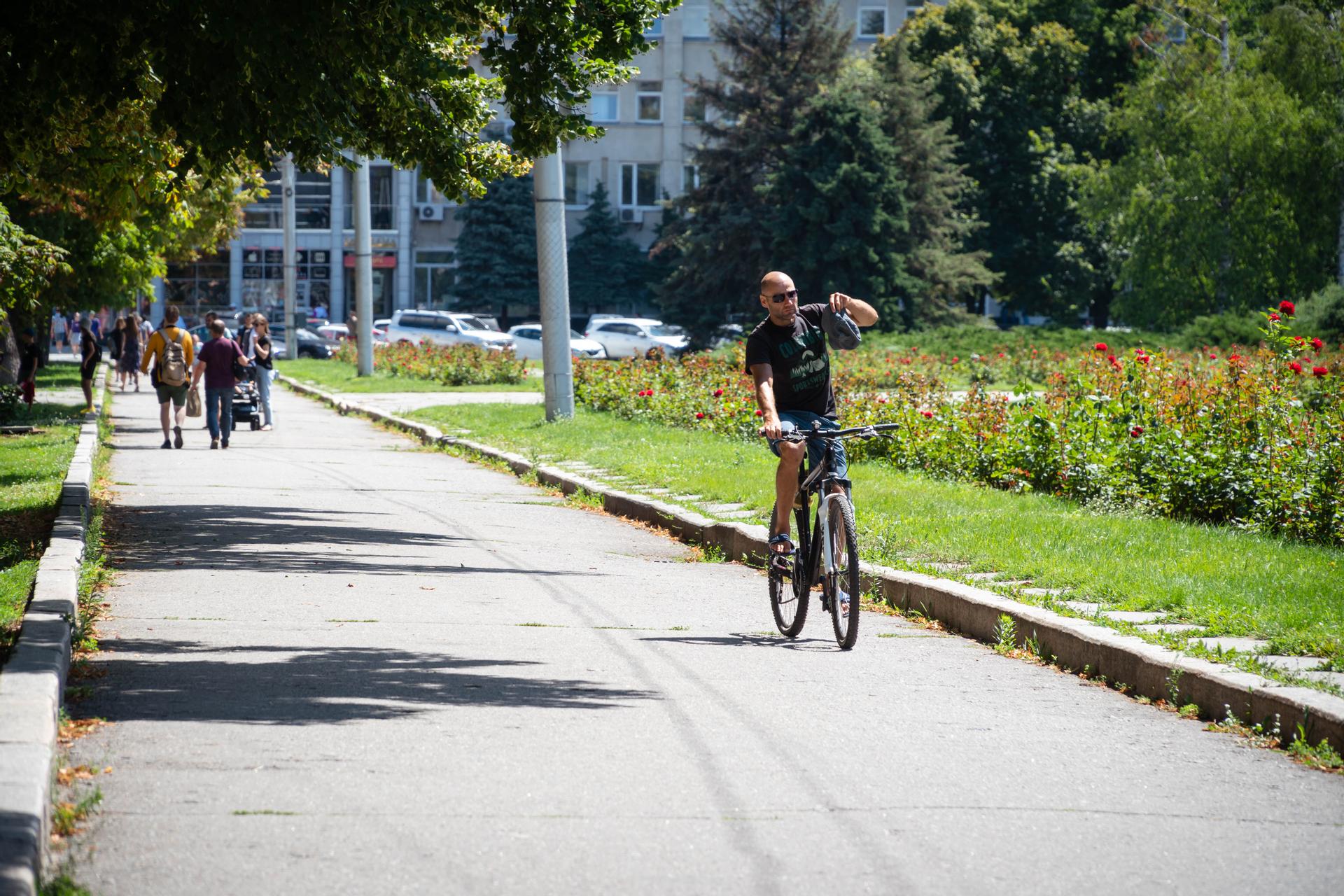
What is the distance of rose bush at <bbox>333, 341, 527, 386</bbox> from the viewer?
38.8 metres

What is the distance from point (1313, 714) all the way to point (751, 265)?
46859mm

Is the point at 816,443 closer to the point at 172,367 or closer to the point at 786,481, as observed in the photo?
the point at 786,481

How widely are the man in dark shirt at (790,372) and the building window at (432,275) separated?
70.1 metres

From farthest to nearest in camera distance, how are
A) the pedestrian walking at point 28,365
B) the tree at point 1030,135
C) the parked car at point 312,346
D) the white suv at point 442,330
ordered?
the parked car at point 312,346 < the tree at point 1030,135 < the white suv at point 442,330 < the pedestrian walking at point 28,365

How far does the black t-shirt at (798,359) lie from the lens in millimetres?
8523

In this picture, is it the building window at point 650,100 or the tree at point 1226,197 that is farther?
the building window at point 650,100

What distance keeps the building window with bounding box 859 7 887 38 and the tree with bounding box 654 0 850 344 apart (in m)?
22.5

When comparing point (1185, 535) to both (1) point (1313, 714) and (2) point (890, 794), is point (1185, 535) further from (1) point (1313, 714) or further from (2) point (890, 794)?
(2) point (890, 794)

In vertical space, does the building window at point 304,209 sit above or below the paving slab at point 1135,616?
above

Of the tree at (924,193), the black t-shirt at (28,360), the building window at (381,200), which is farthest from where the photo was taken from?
the building window at (381,200)

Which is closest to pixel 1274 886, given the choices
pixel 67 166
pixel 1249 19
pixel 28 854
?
pixel 28 854

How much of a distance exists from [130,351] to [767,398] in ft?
103

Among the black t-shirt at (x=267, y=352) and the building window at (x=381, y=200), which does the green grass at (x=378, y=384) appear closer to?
the black t-shirt at (x=267, y=352)

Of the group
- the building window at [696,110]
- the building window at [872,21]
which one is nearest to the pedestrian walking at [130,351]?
the building window at [696,110]
